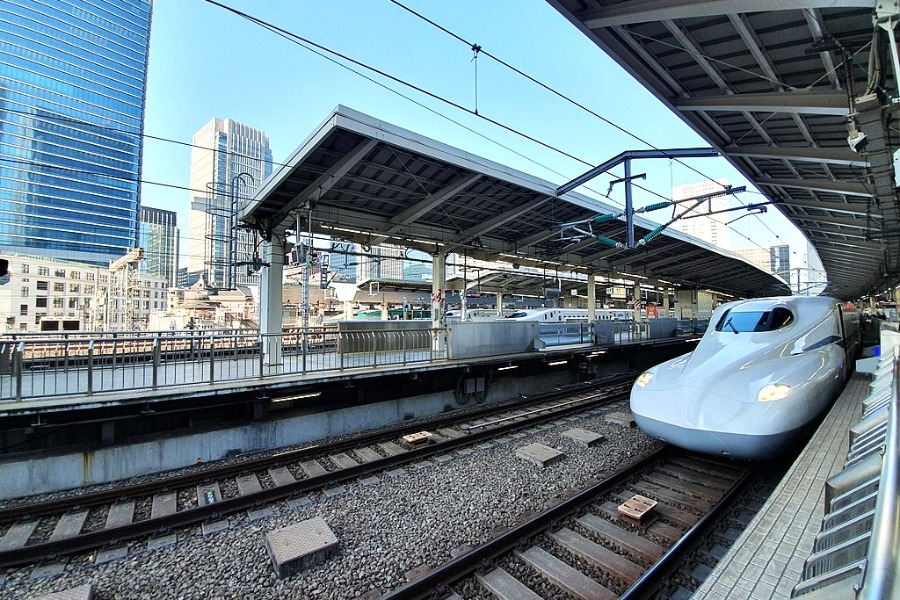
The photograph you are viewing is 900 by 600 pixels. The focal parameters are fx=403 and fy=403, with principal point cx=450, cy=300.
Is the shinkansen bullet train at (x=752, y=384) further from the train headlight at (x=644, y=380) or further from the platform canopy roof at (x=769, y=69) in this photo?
the platform canopy roof at (x=769, y=69)

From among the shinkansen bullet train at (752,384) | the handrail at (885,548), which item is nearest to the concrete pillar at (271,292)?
the shinkansen bullet train at (752,384)

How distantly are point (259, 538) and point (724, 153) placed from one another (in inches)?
452

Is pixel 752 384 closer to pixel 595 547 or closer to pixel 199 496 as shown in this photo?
pixel 595 547

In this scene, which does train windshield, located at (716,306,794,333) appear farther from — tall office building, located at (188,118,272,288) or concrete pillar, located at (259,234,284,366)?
concrete pillar, located at (259,234,284,366)

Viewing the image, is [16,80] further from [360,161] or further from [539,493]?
[539,493]

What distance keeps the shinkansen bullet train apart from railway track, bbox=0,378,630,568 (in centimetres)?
322

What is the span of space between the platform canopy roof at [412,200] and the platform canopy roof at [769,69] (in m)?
4.08

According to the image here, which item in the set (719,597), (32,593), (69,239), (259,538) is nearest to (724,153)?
(719,597)

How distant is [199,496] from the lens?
18.1 ft

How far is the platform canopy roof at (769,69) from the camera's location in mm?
4977

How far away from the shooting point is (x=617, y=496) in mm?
5191

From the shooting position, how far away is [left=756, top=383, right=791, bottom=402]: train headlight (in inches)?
201

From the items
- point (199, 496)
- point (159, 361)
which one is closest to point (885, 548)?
point (199, 496)

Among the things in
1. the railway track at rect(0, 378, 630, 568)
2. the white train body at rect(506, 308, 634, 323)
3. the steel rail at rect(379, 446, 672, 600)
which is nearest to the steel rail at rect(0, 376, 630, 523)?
the railway track at rect(0, 378, 630, 568)
